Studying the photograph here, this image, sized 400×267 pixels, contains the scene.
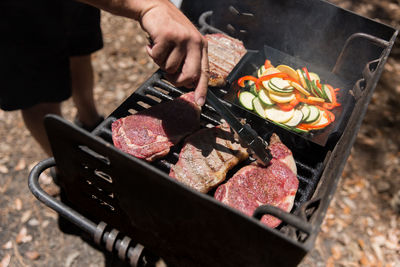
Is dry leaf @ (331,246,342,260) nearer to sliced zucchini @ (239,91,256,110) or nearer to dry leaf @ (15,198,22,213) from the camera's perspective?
sliced zucchini @ (239,91,256,110)

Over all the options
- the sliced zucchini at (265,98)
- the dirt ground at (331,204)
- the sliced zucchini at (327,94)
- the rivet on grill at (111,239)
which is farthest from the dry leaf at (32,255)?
the sliced zucchini at (327,94)

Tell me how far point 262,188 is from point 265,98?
0.87 meters

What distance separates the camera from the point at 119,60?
5.11 meters

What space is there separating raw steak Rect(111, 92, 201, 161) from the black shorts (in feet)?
2.91

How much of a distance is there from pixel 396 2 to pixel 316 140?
6.00 metres

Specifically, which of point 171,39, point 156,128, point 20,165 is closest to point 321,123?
point 156,128

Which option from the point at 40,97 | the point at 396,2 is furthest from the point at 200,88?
the point at 396,2

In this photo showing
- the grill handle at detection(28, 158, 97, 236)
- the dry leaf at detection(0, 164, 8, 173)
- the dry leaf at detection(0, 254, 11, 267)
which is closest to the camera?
the grill handle at detection(28, 158, 97, 236)

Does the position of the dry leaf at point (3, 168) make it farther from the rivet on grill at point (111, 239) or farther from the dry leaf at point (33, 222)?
the rivet on grill at point (111, 239)

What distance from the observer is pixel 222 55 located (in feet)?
9.90

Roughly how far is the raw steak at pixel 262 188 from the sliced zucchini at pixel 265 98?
57 cm

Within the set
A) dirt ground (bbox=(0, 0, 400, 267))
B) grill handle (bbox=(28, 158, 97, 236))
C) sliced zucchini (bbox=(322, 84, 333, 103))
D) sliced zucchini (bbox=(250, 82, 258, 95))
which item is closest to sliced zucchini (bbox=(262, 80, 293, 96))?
sliced zucchini (bbox=(250, 82, 258, 95))

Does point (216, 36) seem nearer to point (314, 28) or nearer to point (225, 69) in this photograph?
point (225, 69)

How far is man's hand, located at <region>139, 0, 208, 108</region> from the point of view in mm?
1908
